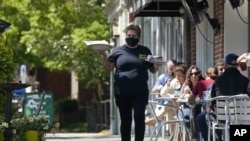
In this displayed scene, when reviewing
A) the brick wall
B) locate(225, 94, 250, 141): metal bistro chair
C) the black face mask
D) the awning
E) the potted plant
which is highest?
the awning

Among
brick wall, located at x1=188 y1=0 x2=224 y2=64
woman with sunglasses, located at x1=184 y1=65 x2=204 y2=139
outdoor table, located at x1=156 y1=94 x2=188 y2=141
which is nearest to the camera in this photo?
outdoor table, located at x1=156 y1=94 x2=188 y2=141

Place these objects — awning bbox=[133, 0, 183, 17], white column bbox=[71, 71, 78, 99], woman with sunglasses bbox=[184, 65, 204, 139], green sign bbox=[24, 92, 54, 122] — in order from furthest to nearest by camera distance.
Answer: white column bbox=[71, 71, 78, 99], green sign bbox=[24, 92, 54, 122], awning bbox=[133, 0, 183, 17], woman with sunglasses bbox=[184, 65, 204, 139]

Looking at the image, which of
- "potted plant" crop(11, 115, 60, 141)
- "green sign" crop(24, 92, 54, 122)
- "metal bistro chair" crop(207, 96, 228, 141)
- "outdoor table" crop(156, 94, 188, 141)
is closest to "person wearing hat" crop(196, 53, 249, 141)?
"metal bistro chair" crop(207, 96, 228, 141)

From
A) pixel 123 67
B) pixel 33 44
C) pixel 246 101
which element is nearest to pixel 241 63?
pixel 246 101

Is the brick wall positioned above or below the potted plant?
above

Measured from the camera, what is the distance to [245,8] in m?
16.5

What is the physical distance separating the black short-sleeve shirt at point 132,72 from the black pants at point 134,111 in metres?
0.10

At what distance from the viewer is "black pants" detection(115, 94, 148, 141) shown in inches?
569

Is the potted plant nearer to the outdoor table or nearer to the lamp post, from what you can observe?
the lamp post

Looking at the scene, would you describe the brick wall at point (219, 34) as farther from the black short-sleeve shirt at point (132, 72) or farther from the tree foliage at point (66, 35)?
the tree foliage at point (66, 35)

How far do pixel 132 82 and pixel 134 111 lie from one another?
0.41 meters

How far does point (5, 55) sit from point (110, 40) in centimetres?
2013

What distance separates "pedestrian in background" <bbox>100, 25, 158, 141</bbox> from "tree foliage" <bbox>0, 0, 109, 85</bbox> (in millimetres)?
17331

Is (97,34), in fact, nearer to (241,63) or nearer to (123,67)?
(123,67)
